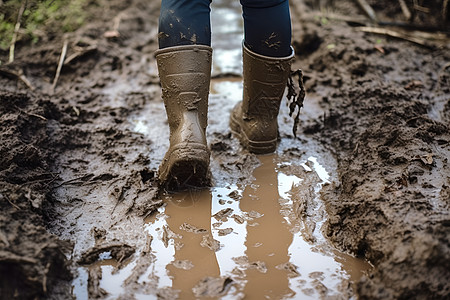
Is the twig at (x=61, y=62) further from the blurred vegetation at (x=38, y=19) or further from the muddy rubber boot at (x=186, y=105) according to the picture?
the muddy rubber boot at (x=186, y=105)

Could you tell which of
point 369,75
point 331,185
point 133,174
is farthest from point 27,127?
point 369,75

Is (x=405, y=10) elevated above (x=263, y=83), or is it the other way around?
(x=263, y=83)

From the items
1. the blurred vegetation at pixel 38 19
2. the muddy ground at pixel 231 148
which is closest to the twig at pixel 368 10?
the muddy ground at pixel 231 148

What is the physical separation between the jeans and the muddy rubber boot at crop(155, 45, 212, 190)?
5cm

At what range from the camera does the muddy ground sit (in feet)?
5.16

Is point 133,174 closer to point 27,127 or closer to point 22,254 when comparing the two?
point 27,127

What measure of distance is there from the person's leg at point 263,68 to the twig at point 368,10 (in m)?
2.05

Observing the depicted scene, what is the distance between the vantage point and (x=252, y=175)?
2.36 meters

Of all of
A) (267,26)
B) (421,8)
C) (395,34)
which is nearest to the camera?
(267,26)

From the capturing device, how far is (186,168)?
81.1 inches

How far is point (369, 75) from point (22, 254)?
243cm

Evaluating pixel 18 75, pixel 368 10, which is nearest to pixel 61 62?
pixel 18 75

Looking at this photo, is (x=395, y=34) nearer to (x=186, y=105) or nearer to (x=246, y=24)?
(x=246, y=24)

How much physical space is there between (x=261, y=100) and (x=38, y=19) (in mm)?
2358
